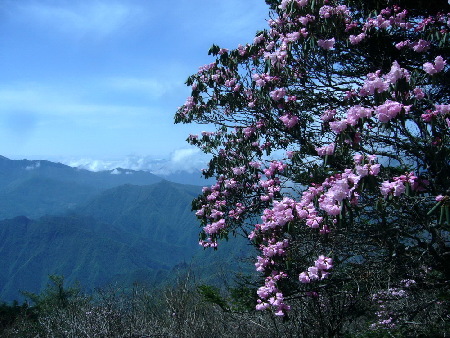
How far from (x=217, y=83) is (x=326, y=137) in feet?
9.99

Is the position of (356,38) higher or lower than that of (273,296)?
higher

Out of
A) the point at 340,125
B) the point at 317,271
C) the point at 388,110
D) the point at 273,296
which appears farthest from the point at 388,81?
the point at 273,296

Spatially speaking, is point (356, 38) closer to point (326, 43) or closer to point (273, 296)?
point (326, 43)

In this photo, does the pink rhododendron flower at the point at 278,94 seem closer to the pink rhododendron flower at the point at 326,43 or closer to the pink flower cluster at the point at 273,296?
the pink rhododendron flower at the point at 326,43

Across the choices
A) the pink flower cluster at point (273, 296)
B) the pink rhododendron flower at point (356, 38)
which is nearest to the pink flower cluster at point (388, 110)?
the pink flower cluster at point (273, 296)

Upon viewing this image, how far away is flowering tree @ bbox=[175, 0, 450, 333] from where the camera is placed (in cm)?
346

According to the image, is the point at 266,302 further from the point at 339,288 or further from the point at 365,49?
the point at 365,49

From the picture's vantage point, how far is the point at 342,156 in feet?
14.7

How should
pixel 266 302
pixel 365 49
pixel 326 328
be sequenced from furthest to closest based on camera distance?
pixel 326 328 < pixel 365 49 < pixel 266 302

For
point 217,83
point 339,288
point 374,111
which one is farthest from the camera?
point 217,83

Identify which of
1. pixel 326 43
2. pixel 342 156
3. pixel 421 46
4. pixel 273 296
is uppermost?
pixel 421 46

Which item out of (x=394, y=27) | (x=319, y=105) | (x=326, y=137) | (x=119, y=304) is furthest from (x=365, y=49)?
(x=119, y=304)

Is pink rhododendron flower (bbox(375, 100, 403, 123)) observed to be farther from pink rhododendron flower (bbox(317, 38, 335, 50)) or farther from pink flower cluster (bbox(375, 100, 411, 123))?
pink rhododendron flower (bbox(317, 38, 335, 50))

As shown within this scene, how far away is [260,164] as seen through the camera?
23.4 feet
